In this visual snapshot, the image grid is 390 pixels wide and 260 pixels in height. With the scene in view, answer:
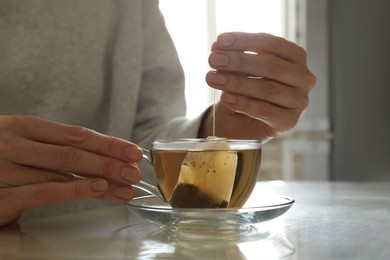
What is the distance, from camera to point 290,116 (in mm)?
747

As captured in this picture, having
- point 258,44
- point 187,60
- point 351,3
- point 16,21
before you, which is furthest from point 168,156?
point 187,60

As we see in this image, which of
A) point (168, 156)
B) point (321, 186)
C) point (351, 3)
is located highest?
point (351, 3)

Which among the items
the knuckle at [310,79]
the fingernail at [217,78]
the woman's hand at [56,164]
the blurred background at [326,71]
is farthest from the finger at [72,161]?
the blurred background at [326,71]

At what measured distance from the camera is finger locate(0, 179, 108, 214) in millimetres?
560

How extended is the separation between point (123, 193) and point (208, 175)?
0.09m

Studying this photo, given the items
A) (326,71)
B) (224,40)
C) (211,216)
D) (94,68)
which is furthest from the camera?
(326,71)

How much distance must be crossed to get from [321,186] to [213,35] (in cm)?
164

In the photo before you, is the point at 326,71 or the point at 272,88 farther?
the point at 326,71

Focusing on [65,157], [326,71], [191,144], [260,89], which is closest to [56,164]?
[65,157]

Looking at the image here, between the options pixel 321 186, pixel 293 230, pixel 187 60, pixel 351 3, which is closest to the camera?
pixel 293 230

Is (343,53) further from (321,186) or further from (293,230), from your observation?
(293,230)

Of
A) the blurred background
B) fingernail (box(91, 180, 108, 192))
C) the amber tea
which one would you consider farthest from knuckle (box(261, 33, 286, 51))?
the blurred background

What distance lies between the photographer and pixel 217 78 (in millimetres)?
648

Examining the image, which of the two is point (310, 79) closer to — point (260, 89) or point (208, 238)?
point (260, 89)
